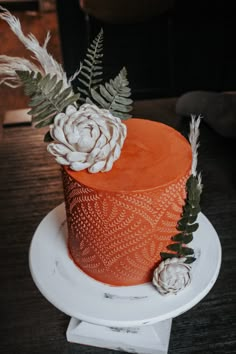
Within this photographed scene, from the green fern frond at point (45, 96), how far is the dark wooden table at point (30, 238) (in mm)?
341

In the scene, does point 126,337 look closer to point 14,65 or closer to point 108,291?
point 108,291

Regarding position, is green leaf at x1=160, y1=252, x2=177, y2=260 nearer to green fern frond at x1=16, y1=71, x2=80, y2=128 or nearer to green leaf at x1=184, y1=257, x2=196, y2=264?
green leaf at x1=184, y1=257, x2=196, y2=264

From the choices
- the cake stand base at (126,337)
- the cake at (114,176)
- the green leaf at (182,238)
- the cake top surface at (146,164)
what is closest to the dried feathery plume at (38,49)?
the cake at (114,176)

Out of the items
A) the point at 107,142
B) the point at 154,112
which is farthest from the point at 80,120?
the point at 154,112

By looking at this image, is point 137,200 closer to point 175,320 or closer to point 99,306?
point 99,306

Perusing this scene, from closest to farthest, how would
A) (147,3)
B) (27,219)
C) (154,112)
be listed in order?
(27,219), (154,112), (147,3)

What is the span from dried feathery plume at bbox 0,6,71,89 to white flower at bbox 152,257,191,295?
28 cm

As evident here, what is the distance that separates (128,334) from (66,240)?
7.0 inches

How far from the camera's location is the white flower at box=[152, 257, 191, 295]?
639 millimetres

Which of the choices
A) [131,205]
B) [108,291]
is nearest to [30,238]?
[108,291]

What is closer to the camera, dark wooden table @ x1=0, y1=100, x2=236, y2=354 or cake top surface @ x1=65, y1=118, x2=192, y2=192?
cake top surface @ x1=65, y1=118, x2=192, y2=192

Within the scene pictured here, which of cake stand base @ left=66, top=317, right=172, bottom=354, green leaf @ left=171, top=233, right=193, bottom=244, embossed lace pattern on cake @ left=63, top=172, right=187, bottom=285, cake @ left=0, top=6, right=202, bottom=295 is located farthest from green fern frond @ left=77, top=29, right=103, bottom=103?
cake stand base @ left=66, top=317, right=172, bottom=354

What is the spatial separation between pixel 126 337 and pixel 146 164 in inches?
11.4

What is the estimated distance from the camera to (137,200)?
0.58 metres
